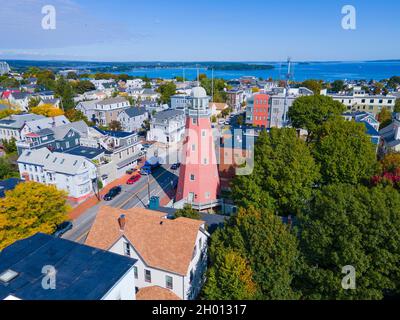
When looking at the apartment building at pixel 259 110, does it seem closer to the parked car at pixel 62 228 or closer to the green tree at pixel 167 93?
the green tree at pixel 167 93

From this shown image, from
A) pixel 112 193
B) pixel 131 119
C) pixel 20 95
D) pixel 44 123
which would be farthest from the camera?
pixel 20 95

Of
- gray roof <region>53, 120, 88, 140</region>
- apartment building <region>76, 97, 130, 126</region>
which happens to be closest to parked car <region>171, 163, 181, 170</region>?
gray roof <region>53, 120, 88, 140</region>

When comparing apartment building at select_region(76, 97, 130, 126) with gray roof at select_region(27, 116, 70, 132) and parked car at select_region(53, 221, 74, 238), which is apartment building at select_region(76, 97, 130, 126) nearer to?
gray roof at select_region(27, 116, 70, 132)

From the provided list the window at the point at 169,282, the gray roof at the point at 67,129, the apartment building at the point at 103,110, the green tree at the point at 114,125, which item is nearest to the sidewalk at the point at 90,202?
the gray roof at the point at 67,129

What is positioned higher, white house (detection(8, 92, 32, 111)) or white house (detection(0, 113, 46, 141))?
white house (detection(8, 92, 32, 111))

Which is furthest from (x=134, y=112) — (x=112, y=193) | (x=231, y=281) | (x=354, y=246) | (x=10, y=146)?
(x=354, y=246)

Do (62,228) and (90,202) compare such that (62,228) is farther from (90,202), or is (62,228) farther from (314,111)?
(314,111)

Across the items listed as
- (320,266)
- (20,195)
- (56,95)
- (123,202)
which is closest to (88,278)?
(320,266)
